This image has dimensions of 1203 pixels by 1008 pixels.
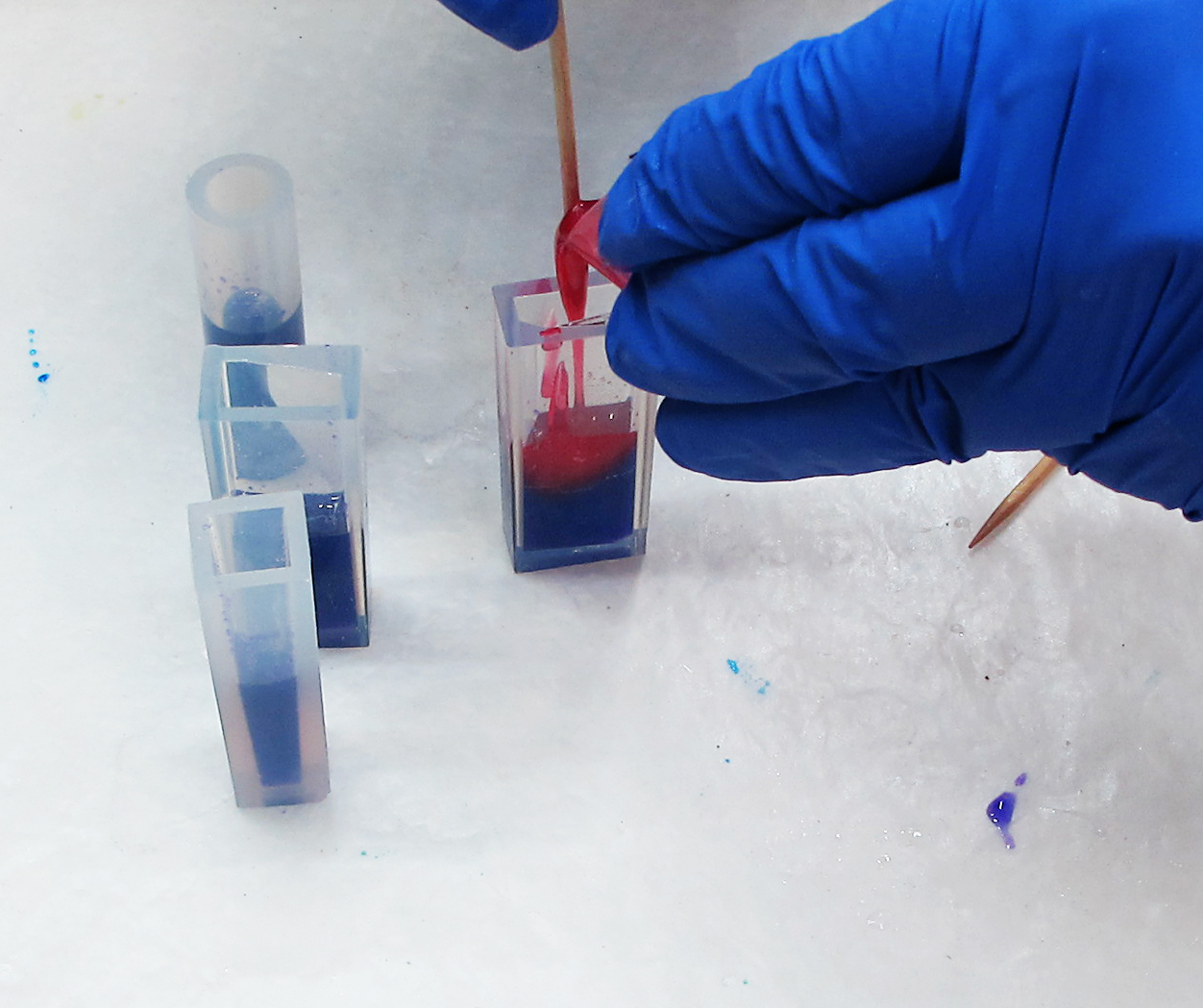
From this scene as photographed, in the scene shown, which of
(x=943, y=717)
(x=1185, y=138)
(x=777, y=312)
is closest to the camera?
(x=1185, y=138)

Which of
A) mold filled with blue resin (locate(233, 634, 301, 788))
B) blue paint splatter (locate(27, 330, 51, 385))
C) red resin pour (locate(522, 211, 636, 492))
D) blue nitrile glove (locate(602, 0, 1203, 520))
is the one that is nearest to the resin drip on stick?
red resin pour (locate(522, 211, 636, 492))

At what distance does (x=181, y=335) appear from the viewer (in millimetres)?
1058

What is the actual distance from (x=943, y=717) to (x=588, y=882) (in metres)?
0.27

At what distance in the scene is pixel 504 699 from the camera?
0.91 m

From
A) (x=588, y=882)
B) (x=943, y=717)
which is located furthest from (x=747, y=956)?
(x=943, y=717)

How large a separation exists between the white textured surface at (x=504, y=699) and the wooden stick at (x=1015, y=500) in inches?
0.5

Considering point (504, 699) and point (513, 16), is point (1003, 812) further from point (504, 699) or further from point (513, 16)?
point (513, 16)

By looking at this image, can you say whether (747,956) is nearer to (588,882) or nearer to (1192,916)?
(588,882)

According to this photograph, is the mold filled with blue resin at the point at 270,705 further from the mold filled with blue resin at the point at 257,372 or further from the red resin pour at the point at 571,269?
the red resin pour at the point at 571,269

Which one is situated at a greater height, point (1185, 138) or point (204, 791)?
point (1185, 138)

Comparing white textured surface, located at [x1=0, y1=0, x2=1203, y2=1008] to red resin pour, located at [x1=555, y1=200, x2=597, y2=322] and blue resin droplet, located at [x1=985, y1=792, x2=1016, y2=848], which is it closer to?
blue resin droplet, located at [x1=985, y1=792, x2=1016, y2=848]

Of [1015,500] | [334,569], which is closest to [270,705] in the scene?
[334,569]

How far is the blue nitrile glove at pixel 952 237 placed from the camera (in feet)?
1.99

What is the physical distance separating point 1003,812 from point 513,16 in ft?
1.93
